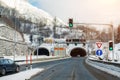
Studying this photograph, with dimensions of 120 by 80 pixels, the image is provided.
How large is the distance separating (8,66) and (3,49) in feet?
195

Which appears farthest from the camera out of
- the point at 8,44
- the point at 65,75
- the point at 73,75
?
the point at 8,44

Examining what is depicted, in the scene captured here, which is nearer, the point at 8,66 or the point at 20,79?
the point at 20,79

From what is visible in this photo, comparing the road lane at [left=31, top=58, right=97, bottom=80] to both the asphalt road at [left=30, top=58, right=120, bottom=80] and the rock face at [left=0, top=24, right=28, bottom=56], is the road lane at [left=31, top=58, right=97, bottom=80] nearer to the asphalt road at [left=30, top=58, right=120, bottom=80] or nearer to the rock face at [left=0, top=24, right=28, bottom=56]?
the asphalt road at [left=30, top=58, right=120, bottom=80]

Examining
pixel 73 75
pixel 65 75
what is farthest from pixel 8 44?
pixel 73 75

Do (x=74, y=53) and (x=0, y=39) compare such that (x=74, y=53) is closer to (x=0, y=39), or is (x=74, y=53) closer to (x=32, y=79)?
(x=0, y=39)

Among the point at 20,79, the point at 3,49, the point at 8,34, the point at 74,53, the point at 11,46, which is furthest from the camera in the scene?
the point at 74,53

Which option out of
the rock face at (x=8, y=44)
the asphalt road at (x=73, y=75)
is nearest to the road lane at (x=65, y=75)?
the asphalt road at (x=73, y=75)

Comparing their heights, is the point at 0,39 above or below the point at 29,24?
below

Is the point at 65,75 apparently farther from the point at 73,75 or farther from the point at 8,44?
the point at 8,44

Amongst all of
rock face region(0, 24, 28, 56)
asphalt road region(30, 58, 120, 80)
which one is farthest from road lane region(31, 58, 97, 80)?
rock face region(0, 24, 28, 56)

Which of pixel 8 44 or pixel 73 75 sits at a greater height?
pixel 8 44

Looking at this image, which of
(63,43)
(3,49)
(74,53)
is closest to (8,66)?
(3,49)

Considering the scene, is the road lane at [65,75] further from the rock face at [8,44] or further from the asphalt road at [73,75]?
the rock face at [8,44]

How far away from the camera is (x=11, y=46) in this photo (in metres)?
96.1
